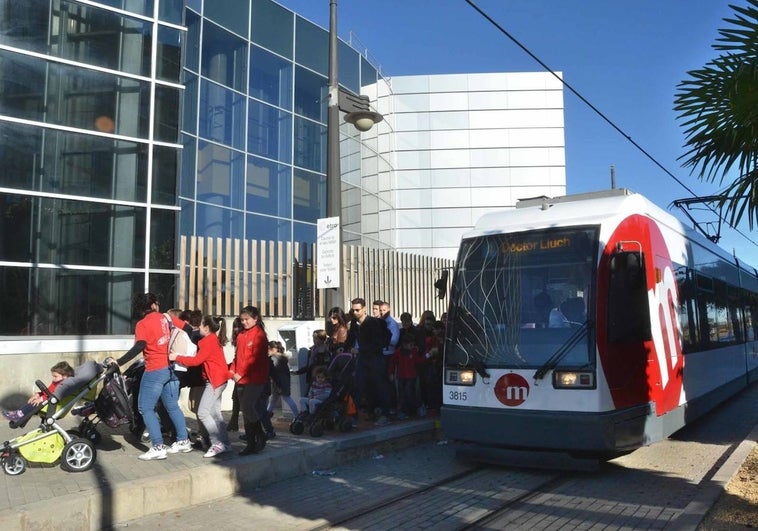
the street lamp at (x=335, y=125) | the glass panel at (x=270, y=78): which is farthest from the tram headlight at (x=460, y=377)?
the glass panel at (x=270, y=78)

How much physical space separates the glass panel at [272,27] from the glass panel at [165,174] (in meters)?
9.61

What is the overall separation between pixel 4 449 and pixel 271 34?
58.2 ft

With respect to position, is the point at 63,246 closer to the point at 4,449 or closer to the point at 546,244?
the point at 4,449

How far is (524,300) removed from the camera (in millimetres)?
7969

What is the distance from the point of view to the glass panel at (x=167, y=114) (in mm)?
12969

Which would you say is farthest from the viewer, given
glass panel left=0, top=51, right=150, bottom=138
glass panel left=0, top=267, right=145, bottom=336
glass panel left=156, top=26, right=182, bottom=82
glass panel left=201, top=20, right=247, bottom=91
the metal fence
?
glass panel left=201, top=20, right=247, bottom=91

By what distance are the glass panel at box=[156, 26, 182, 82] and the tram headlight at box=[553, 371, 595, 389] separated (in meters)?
9.39

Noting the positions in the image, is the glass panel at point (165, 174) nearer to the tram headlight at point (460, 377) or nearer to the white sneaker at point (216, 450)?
the white sneaker at point (216, 450)

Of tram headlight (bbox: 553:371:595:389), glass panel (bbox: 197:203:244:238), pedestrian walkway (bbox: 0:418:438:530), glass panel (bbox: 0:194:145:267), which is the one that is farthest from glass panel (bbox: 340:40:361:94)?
tram headlight (bbox: 553:371:595:389)

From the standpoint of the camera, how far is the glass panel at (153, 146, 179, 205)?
12.8 metres

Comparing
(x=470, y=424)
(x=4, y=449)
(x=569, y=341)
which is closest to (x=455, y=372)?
(x=470, y=424)

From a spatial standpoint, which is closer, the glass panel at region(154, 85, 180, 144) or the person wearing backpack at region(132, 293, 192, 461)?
the person wearing backpack at region(132, 293, 192, 461)

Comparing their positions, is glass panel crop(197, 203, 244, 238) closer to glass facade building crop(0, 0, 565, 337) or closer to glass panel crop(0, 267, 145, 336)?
glass facade building crop(0, 0, 565, 337)

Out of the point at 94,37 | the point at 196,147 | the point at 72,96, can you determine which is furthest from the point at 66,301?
the point at 196,147
